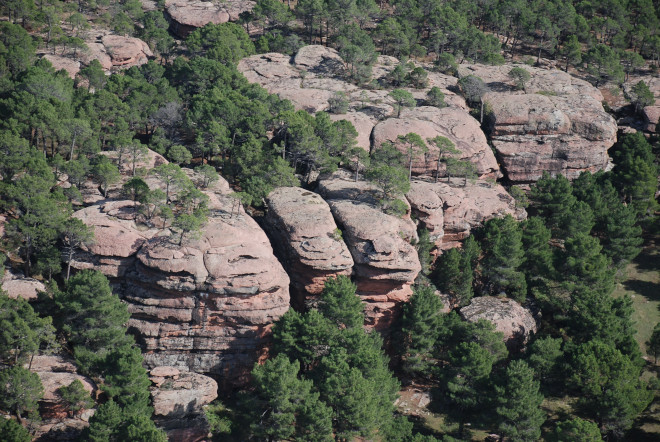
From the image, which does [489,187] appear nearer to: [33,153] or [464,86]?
[464,86]

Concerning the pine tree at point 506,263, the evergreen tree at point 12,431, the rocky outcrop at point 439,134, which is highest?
the rocky outcrop at point 439,134

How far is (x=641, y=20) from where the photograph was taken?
14050 centimetres

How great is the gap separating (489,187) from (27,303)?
59145 mm

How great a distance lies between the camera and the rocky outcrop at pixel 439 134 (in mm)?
94875

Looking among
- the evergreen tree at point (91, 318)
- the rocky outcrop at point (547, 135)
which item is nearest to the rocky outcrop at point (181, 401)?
the evergreen tree at point (91, 318)

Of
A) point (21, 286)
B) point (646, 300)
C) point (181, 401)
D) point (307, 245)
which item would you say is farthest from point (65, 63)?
point (646, 300)

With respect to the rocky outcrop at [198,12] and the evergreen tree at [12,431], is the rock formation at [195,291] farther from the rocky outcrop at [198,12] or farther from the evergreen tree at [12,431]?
the rocky outcrop at [198,12]

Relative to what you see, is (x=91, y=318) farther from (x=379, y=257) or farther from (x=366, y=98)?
(x=366, y=98)

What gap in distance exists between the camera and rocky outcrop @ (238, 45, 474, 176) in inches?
3868

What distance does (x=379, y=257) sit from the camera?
75625 mm

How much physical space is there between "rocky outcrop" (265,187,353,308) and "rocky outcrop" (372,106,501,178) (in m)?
20.7

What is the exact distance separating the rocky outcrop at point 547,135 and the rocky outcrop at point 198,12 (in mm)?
54288

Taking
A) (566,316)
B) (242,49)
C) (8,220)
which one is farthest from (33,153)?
(566,316)

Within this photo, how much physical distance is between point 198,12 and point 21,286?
79.9 m
